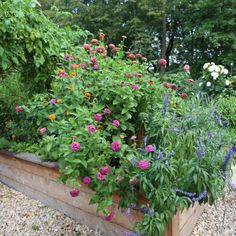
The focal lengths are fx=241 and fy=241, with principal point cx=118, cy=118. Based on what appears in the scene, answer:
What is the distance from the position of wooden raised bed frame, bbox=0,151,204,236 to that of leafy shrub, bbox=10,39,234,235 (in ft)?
0.35

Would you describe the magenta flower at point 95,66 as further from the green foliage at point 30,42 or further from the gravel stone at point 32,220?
the gravel stone at point 32,220

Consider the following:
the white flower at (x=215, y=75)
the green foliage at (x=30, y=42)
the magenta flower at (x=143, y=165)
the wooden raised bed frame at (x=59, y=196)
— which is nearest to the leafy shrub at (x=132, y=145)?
the magenta flower at (x=143, y=165)

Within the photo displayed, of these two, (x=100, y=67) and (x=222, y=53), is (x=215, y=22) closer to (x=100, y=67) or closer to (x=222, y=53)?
(x=222, y=53)

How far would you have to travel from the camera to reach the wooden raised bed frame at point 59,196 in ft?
5.14

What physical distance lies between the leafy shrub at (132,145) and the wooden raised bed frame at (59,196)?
11 cm

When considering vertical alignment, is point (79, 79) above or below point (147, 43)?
below

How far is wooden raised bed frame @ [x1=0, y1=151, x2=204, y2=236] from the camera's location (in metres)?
1.57

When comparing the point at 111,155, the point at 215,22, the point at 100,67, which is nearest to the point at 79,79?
the point at 100,67

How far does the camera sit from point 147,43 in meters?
8.12

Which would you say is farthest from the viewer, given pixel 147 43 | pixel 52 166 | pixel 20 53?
pixel 147 43

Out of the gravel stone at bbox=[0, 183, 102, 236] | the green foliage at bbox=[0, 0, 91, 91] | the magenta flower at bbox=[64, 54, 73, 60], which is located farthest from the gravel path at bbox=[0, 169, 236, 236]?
the magenta flower at bbox=[64, 54, 73, 60]

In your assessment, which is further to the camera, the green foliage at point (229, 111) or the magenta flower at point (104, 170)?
the green foliage at point (229, 111)

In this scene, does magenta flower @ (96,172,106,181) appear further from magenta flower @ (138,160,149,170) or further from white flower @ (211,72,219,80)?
white flower @ (211,72,219,80)

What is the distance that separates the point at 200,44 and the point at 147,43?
1.80m
